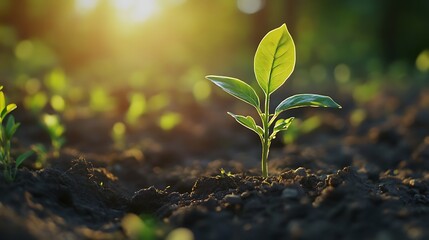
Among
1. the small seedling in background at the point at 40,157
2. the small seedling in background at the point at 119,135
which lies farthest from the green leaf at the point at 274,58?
the small seedling in background at the point at 119,135

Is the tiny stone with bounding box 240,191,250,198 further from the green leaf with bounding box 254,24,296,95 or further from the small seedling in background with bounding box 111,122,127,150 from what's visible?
the small seedling in background with bounding box 111,122,127,150

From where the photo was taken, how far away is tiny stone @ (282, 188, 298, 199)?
208cm

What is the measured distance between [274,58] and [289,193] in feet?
1.99

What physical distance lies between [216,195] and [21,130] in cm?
287

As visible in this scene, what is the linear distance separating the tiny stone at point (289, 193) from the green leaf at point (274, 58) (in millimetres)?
483

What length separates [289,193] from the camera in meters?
2.10

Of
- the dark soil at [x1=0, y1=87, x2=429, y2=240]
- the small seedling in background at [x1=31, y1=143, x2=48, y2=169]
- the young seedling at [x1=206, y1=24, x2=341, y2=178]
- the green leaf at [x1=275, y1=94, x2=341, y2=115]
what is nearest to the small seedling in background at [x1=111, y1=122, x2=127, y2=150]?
the dark soil at [x1=0, y1=87, x2=429, y2=240]

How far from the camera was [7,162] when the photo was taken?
2.26 metres

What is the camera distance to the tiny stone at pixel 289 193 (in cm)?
208

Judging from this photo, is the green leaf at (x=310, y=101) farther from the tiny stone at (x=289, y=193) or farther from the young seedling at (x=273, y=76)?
the tiny stone at (x=289, y=193)

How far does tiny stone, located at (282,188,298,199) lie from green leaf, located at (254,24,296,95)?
0.48 meters

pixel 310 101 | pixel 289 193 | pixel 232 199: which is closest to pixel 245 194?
pixel 232 199

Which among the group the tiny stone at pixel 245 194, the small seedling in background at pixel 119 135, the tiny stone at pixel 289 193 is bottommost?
the tiny stone at pixel 289 193

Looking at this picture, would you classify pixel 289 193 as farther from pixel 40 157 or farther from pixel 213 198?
pixel 40 157
